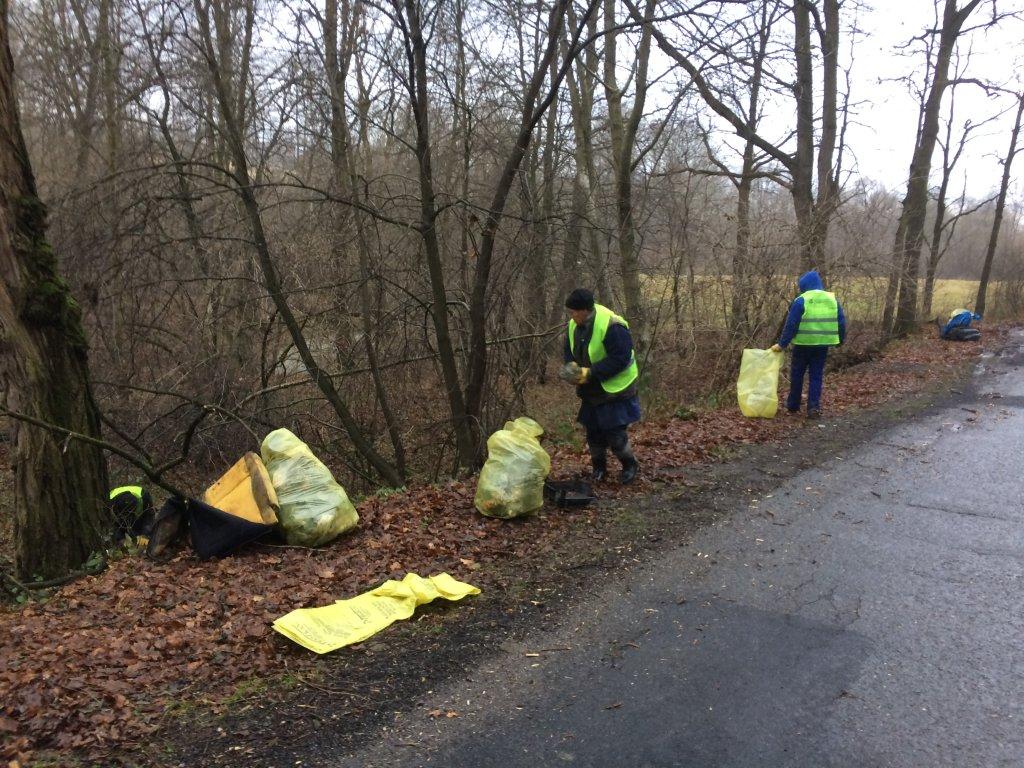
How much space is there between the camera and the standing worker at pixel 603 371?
A: 593cm

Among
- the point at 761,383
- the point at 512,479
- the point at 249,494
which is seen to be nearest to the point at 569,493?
the point at 512,479

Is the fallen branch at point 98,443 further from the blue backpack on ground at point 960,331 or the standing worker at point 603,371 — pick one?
the blue backpack on ground at point 960,331

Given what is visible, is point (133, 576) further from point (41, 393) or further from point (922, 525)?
point (922, 525)

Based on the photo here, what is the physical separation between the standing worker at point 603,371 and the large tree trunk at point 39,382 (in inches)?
163

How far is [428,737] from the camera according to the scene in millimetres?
2939

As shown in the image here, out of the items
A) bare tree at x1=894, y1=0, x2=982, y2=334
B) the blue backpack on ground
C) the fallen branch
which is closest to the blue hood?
the fallen branch

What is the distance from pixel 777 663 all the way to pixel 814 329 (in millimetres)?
6064

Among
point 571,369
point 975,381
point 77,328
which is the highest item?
point 77,328

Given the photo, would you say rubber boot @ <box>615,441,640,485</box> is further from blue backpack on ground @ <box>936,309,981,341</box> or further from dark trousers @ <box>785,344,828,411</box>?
blue backpack on ground @ <box>936,309,981,341</box>

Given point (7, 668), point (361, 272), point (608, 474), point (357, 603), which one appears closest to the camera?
point (7, 668)

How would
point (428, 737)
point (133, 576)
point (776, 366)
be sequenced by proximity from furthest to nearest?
point (776, 366), point (133, 576), point (428, 737)

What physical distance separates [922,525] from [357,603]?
401cm

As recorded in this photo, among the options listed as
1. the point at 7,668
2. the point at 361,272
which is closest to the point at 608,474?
the point at 361,272

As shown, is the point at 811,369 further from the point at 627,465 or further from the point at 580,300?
the point at 580,300
